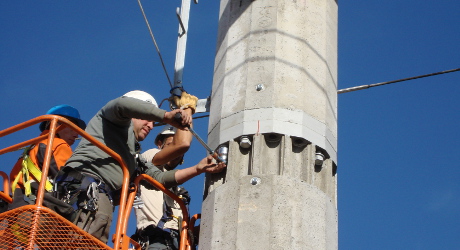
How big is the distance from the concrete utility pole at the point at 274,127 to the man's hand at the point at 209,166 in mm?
103

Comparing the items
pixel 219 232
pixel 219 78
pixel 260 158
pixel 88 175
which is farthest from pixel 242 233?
pixel 219 78

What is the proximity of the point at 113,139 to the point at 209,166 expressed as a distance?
1.00 meters

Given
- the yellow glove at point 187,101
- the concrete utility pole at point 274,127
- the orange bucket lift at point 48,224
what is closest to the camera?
the orange bucket lift at point 48,224

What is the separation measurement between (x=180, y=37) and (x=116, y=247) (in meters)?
5.04

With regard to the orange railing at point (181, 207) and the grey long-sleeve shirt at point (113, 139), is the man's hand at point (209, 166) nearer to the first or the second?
the orange railing at point (181, 207)

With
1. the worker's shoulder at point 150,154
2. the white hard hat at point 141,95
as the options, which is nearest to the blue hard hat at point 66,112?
the white hard hat at point 141,95

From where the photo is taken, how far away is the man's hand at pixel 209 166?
374 inches

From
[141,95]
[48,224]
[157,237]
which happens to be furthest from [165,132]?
[48,224]

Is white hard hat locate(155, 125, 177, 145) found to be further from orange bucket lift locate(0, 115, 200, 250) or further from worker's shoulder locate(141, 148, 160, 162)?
orange bucket lift locate(0, 115, 200, 250)

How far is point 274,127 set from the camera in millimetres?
9500

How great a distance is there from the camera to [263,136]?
31.2ft

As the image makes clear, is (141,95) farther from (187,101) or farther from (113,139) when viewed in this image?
(113,139)

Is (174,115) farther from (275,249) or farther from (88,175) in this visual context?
(275,249)

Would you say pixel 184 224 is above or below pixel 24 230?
above
